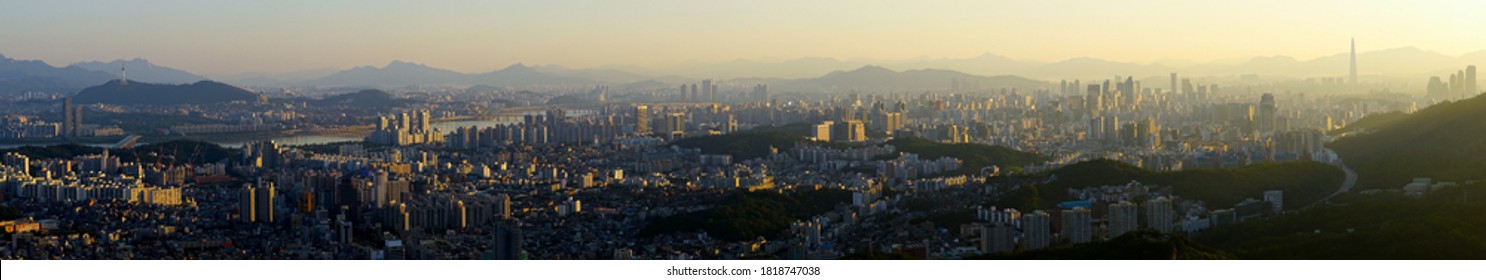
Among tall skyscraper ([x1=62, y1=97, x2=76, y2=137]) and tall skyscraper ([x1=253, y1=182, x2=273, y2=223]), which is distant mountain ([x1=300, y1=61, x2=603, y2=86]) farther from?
tall skyscraper ([x1=253, y1=182, x2=273, y2=223])

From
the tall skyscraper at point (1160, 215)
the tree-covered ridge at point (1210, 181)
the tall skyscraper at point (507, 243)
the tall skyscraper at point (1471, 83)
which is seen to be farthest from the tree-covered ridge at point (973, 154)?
the tall skyscraper at point (507, 243)

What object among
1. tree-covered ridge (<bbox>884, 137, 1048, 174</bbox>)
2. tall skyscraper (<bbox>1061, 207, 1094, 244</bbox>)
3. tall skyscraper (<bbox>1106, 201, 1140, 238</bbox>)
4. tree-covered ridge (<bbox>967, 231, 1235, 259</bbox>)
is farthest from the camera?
tree-covered ridge (<bbox>884, 137, 1048, 174</bbox>)

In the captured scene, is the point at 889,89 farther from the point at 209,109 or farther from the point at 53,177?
the point at 53,177

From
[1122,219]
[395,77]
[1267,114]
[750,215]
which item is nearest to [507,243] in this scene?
[750,215]

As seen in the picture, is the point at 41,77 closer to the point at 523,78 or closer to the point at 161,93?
the point at 161,93

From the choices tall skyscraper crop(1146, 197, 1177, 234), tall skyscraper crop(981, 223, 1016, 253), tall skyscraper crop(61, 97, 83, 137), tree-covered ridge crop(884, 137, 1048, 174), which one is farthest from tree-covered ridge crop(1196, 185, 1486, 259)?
tall skyscraper crop(61, 97, 83, 137)
